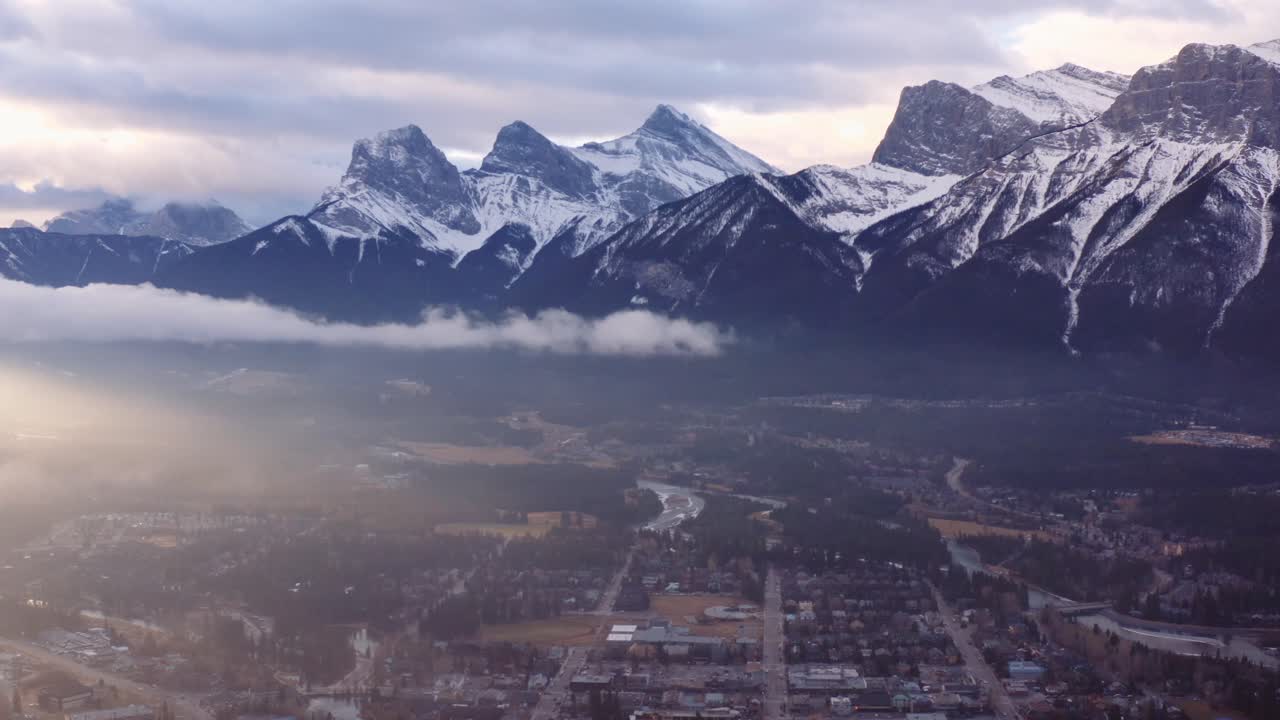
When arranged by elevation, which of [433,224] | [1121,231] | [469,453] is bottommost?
[469,453]

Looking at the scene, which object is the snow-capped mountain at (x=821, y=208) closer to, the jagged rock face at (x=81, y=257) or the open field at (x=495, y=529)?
the jagged rock face at (x=81, y=257)

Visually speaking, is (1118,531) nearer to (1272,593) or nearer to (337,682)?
(1272,593)

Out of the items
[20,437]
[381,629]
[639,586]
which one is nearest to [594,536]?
[639,586]

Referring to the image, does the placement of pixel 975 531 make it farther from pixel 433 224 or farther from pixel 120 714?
pixel 433 224

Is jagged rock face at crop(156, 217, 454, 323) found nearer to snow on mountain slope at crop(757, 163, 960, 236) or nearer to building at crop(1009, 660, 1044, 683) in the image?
snow on mountain slope at crop(757, 163, 960, 236)

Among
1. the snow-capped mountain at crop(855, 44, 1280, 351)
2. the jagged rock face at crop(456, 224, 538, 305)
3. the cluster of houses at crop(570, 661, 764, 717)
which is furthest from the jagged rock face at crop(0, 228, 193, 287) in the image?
the cluster of houses at crop(570, 661, 764, 717)

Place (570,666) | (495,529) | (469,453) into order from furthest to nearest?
(469,453), (495,529), (570,666)

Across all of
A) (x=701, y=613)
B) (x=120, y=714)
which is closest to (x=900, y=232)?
(x=701, y=613)
